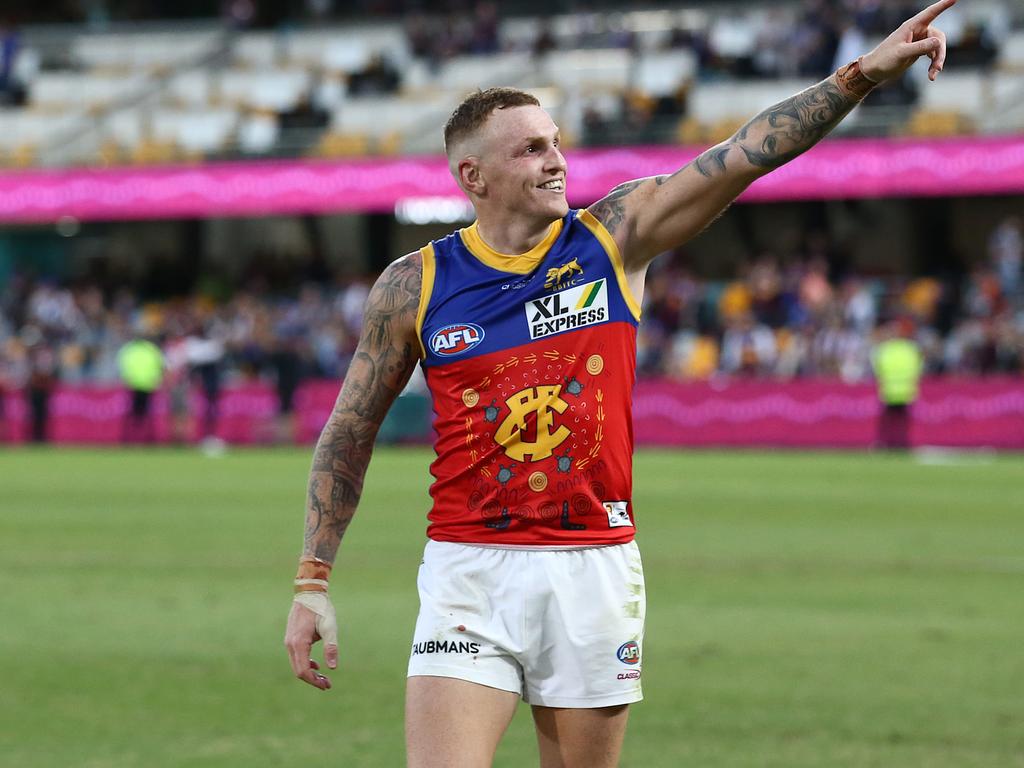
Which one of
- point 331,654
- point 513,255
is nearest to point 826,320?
point 513,255

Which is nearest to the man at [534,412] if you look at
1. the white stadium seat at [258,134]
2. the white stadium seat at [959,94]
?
the white stadium seat at [959,94]

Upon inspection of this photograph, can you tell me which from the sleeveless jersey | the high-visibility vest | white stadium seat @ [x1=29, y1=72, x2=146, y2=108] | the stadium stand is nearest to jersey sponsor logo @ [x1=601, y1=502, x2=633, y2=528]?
the sleeveless jersey

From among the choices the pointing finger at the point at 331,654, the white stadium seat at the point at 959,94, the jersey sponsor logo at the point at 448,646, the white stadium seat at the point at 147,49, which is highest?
the white stadium seat at the point at 147,49

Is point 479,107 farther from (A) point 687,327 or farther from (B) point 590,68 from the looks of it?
(B) point 590,68

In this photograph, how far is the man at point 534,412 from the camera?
4551 millimetres

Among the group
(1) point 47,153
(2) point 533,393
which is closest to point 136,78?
(1) point 47,153

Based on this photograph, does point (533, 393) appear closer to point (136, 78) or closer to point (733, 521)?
point (733, 521)

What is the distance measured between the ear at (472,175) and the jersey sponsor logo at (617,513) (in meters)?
0.90

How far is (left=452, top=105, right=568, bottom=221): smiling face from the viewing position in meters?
4.71

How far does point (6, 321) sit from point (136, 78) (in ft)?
21.2

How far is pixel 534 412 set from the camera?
4621 millimetres

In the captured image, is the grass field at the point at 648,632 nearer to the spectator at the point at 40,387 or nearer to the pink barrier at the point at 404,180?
the pink barrier at the point at 404,180

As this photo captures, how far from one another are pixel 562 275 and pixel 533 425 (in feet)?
1.34

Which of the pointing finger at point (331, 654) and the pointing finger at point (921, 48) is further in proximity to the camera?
the pointing finger at point (331, 654)
